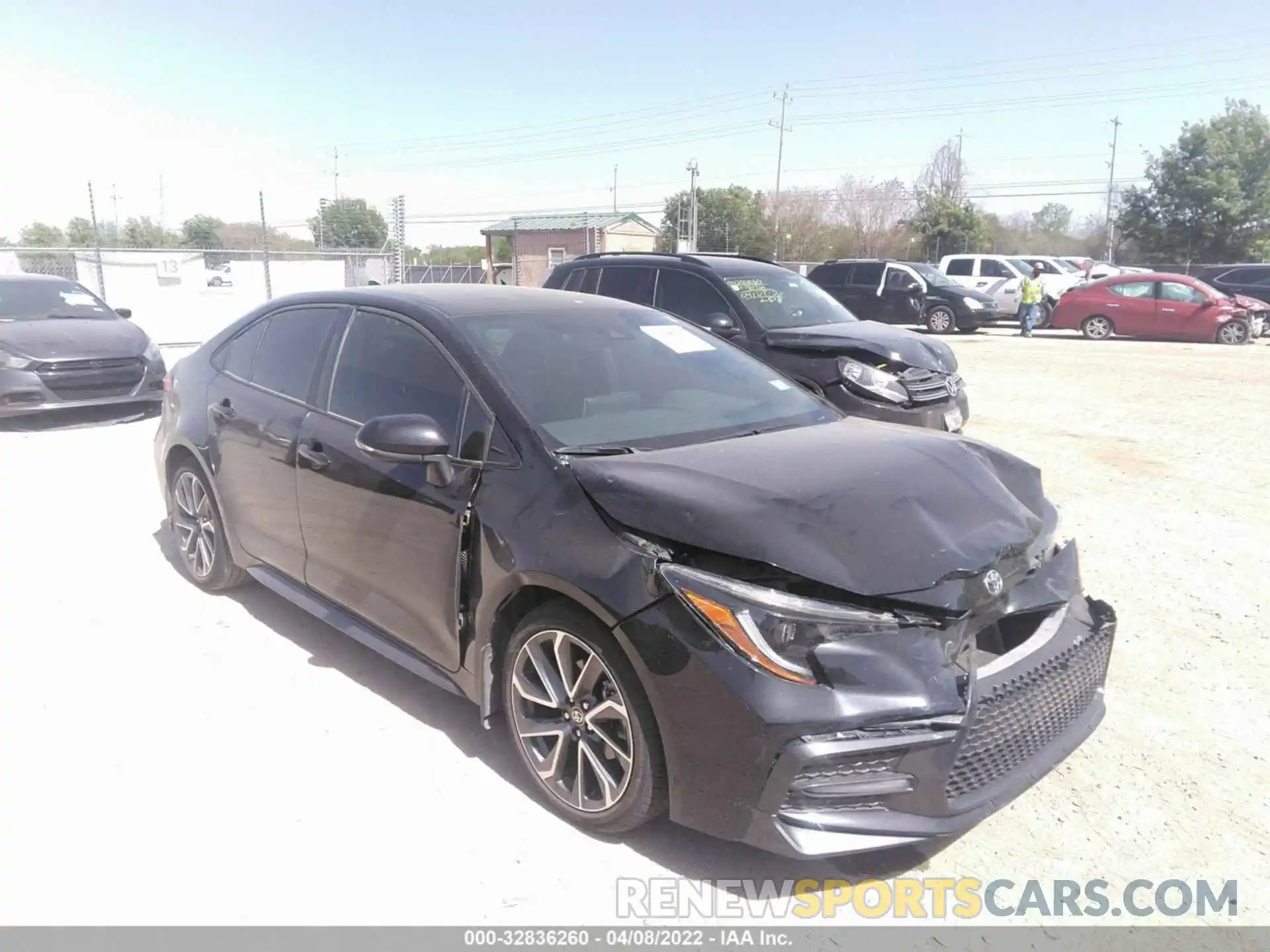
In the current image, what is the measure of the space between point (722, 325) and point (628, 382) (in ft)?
14.5

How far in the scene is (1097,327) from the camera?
2077cm

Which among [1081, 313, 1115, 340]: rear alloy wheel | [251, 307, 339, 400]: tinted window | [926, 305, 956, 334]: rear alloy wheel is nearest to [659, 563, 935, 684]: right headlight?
[251, 307, 339, 400]: tinted window

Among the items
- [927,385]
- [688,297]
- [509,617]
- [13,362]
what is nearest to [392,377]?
[509,617]

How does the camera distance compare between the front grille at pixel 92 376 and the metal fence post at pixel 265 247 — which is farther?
the metal fence post at pixel 265 247

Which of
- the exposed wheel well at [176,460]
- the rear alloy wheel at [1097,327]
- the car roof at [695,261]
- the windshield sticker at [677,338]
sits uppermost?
the car roof at [695,261]

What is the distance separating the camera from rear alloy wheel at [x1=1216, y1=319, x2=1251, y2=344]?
19078mm

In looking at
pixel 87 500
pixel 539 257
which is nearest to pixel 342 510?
pixel 87 500

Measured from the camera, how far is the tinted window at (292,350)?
4219 mm

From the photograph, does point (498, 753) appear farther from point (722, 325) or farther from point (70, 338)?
point (70, 338)

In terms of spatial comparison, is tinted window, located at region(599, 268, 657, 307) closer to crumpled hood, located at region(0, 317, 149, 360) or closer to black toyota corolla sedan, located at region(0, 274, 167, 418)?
black toyota corolla sedan, located at region(0, 274, 167, 418)

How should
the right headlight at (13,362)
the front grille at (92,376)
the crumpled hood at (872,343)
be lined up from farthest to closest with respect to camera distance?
the front grille at (92,376) → the right headlight at (13,362) → the crumpled hood at (872,343)

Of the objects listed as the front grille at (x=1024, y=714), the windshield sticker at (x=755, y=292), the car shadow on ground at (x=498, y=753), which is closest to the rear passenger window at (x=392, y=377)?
the car shadow on ground at (x=498, y=753)

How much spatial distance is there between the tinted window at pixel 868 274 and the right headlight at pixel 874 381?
14794 mm

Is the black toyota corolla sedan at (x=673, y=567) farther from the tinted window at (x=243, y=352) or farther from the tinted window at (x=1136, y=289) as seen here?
the tinted window at (x=1136, y=289)
